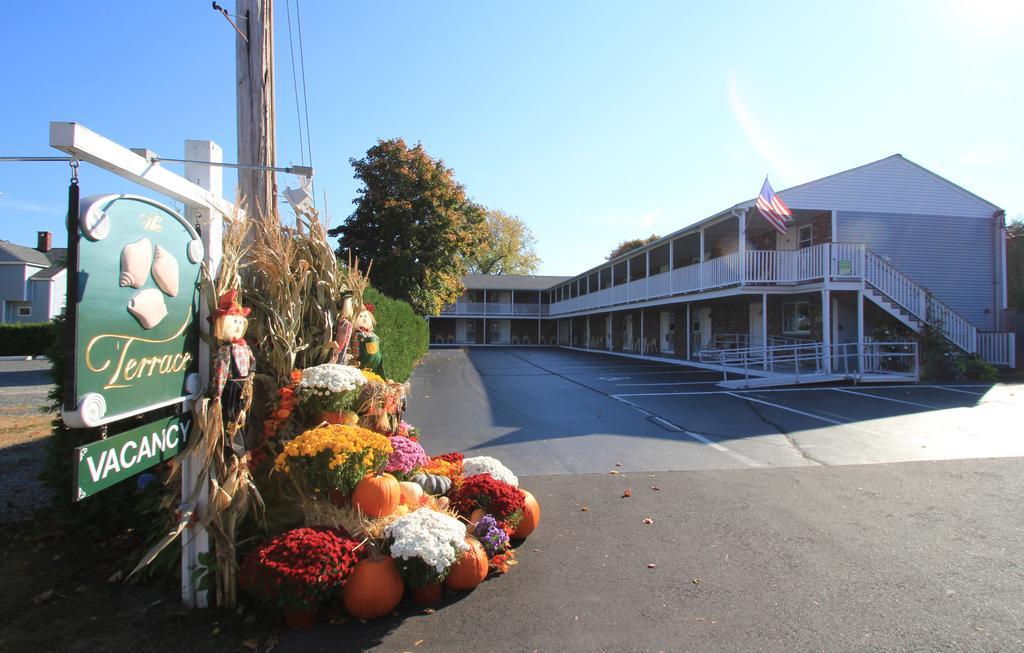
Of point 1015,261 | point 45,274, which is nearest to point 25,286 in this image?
point 45,274

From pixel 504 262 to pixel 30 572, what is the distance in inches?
2335

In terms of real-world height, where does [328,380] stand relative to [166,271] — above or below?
below

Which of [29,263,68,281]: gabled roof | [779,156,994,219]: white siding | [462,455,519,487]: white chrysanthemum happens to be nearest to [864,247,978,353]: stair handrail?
[779,156,994,219]: white siding

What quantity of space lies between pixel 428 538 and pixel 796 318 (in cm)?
1842

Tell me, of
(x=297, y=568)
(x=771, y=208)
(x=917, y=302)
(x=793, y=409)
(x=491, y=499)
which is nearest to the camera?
(x=297, y=568)

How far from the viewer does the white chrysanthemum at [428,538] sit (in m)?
3.12

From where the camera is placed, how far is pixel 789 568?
372 centimetres

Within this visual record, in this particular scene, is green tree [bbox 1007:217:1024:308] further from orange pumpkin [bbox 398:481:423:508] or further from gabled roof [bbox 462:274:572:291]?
orange pumpkin [bbox 398:481:423:508]

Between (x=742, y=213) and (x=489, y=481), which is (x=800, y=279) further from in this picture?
(x=489, y=481)

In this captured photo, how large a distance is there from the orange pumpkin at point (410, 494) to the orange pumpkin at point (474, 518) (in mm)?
385

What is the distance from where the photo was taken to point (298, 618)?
2.98 m

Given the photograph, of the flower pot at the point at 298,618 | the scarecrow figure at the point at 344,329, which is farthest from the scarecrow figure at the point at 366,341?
the flower pot at the point at 298,618

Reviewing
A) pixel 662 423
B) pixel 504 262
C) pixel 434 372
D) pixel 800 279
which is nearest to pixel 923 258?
pixel 800 279

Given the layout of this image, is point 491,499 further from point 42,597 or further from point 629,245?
point 629,245
